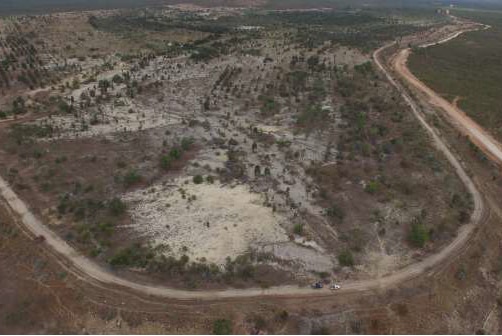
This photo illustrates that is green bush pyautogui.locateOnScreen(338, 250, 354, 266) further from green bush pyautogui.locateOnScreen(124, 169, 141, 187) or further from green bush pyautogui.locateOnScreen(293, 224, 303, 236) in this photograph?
green bush pyautogui.locateOnScreen(124, 169, 141, 187)

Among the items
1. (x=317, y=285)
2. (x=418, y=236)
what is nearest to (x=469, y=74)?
(x=418, y=236)

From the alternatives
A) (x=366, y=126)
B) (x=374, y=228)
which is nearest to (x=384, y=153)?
(x=366, y=126)

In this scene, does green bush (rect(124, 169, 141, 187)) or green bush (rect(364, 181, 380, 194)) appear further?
green bush (rect(124, 169, 141, 187))

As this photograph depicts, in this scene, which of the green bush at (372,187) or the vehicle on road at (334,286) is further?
the green bush at (372,187)

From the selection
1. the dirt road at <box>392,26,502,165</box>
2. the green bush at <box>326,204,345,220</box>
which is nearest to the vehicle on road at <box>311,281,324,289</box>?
the green bush at <box>326,204,345,220</box>

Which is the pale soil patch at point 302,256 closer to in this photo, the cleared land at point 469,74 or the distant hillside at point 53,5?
the cleared land at point 469,74

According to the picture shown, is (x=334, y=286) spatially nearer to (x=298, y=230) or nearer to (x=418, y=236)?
(x=298, y=230)

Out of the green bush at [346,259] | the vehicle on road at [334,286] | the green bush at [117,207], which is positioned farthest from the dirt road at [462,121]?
the green bush at [117,207]
